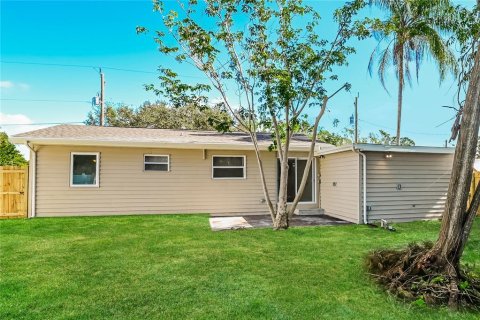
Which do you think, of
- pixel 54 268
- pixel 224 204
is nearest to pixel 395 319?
pixel 54 268

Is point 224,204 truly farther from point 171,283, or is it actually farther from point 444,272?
point 444,272

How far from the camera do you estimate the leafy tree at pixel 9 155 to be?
48.4 ft

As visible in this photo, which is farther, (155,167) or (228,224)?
(155,167)

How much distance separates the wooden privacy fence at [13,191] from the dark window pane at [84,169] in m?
1.32

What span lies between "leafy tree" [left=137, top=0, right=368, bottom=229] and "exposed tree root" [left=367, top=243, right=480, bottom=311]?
337 centimetres

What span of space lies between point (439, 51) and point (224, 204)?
1022 cm

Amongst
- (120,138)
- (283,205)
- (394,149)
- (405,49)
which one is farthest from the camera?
(405,49)

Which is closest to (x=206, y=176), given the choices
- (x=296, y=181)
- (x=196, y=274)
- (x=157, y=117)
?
(x=296, y=181)

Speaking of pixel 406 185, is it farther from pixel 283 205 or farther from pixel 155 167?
pixel 155 167

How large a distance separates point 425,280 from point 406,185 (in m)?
5.66

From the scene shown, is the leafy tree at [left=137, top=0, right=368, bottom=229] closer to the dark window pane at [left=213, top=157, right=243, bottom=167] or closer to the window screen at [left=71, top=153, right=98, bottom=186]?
the dark window pane at [left=213, top=157, right=243, bottom=167]

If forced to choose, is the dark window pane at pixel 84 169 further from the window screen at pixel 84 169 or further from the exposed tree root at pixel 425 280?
the exposed tree root at pixel 425 280

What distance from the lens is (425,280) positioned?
11.3ft

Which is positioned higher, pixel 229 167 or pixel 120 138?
pixel 120 138
